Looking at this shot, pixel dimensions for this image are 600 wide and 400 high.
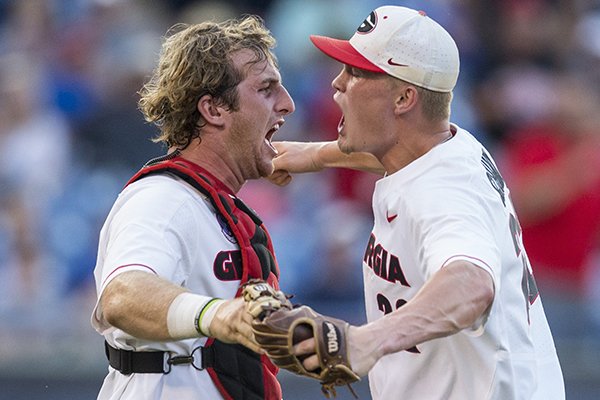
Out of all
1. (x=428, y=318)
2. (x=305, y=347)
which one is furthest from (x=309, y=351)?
(x=428, y=318)

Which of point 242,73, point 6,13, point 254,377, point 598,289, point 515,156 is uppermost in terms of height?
point 6,13

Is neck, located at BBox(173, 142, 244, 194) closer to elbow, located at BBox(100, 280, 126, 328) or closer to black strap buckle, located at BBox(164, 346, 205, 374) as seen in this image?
black strap buckle, located at BBox(164, 346, 205, 374)

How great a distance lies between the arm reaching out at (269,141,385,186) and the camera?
5223 mm

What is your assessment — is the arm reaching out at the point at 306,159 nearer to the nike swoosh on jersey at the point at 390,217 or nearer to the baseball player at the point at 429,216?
the baseball player at the point at 429,216

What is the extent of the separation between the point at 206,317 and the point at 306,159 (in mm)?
1939

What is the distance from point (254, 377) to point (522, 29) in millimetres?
5906

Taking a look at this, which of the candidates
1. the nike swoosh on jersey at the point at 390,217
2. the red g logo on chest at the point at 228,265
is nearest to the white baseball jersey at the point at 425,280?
the nike swoosh on jersey at the point at 390,217

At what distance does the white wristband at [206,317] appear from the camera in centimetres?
347

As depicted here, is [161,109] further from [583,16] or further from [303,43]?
[583,16]

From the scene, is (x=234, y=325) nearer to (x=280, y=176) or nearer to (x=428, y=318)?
(x=428, y=318)

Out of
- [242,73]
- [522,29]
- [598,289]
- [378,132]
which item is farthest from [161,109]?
[522,29]

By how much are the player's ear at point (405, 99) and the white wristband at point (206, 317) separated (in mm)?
1181

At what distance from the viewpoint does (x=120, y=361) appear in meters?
4.15

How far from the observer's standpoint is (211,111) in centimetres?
456
